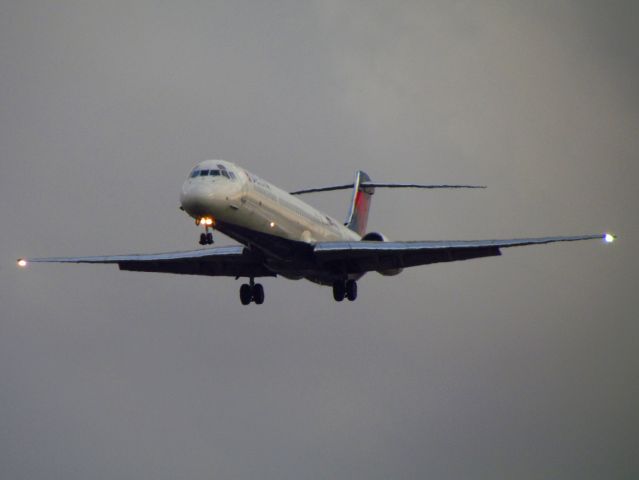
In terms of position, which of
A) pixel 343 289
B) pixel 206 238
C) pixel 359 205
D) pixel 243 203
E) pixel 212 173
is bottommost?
pixel 206 238

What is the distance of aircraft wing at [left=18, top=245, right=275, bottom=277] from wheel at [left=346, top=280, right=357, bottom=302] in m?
2.99

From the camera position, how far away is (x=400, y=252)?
64438 millimetres

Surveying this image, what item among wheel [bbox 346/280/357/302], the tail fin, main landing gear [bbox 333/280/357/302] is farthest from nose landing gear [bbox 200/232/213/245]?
the tail fin

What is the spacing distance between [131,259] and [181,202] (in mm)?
9291

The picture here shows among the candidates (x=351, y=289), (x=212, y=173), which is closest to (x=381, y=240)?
(x=351, y=289)

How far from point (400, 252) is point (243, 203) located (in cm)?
754

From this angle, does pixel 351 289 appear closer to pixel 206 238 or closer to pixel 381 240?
pixel 381 240

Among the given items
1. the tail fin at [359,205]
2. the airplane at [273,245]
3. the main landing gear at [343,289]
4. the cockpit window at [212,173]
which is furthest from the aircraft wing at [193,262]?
the tail fin at [359,205]

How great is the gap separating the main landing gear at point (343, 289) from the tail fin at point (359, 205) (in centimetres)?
889

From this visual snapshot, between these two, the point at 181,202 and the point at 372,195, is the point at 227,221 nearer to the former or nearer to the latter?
the point at 181,202

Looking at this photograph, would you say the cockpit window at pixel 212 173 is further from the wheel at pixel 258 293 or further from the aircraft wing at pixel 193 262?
the wheel at pixel 258 293

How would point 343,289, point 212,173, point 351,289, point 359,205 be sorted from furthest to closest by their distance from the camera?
point 359,205
point 351,289
point 343,289
point 212,173

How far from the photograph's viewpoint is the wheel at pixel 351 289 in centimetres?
6644

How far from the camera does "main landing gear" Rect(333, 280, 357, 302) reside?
66312 millimetres
